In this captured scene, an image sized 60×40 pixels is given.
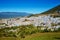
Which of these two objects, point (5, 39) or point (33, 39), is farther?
point (5, 39)

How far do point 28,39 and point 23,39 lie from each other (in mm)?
1040

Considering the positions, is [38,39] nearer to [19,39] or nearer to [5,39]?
[19,39]

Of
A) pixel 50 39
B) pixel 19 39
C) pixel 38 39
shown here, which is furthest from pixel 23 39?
pixel 50 39

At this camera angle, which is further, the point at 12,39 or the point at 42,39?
the point at 12,39

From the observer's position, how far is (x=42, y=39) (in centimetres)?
2727

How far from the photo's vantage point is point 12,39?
2911cm

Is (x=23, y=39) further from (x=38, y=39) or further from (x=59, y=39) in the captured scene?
(x=59, y=39)

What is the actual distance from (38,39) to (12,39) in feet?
17.0

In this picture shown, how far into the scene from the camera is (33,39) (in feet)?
90.5

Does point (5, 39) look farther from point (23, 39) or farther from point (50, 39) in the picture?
point (50, 39)

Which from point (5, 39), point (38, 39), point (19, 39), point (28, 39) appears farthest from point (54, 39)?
point (5, 39)

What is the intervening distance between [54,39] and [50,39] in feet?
2.29

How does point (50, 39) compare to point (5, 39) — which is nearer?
point (50, 39)

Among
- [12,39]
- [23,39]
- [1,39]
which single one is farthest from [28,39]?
[1,39]
